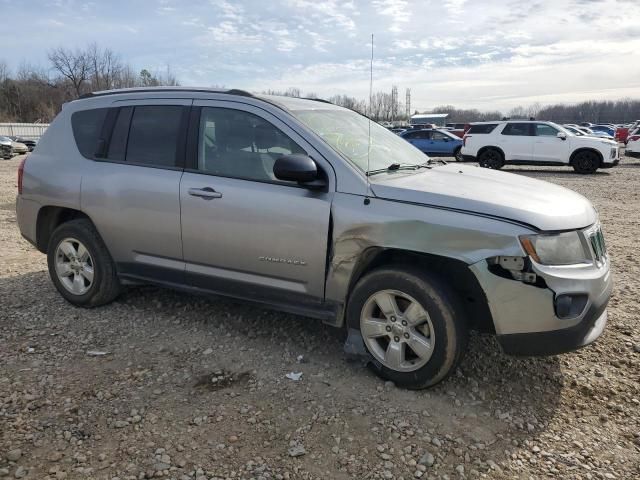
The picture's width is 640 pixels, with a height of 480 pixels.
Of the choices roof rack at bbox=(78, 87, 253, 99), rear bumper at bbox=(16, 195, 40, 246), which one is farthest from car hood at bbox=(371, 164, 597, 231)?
rear bumper at bbox=(16, 195, 40, 246)

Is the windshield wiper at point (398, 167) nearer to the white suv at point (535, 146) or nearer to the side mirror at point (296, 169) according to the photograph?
the side mirror at point (296, 169)

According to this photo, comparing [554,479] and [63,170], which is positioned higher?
[63,170]

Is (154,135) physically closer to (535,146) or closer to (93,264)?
(93,264)

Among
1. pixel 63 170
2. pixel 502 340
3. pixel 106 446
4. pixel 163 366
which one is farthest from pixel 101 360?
pixel 502 340

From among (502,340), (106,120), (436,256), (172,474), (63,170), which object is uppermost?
(106,120)

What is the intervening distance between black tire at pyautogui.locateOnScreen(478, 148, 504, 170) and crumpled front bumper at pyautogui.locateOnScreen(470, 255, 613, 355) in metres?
15.9

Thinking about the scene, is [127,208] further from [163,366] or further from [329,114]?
[329,114]

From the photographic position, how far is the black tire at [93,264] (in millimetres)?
4438

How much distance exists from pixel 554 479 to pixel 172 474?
188 cm

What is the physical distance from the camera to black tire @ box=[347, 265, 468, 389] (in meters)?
3.08

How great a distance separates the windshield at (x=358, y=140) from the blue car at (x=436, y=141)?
1877cm

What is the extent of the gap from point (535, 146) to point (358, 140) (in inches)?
602

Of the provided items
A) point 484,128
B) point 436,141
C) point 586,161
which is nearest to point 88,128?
point 484,128

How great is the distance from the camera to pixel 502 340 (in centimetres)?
304
